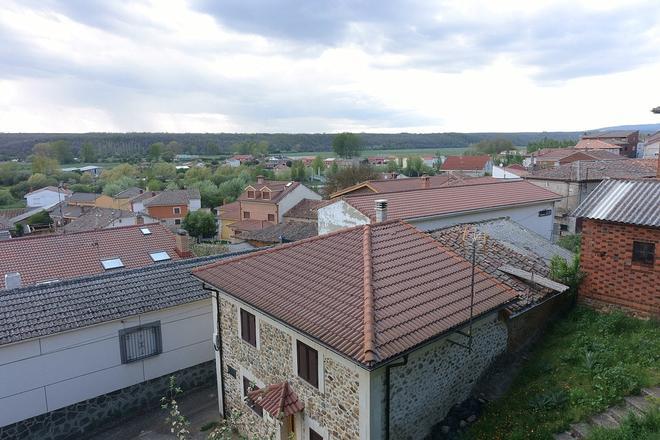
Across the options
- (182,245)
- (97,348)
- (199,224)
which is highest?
A: (182,245)

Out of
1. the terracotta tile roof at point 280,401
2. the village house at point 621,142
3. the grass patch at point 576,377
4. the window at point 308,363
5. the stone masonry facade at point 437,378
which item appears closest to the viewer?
the stone masonry facade at point 437,378

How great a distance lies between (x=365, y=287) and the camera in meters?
8.12

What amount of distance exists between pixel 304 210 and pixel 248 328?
34.7m

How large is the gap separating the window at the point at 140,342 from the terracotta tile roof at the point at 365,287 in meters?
3.29

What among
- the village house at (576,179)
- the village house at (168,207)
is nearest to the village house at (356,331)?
the village house at (576,179)

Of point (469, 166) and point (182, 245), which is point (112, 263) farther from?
point (469, 166)

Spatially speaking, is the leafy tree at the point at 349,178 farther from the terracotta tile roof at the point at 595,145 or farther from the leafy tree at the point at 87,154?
the leafy tree at the point at 87,154

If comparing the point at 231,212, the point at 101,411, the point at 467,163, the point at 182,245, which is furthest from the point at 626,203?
the point at 467,163

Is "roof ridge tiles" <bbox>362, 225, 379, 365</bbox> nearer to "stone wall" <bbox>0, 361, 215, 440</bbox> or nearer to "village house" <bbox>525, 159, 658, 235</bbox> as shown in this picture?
"stone wall" <bbox>0, 361, 215, 440</bbox>

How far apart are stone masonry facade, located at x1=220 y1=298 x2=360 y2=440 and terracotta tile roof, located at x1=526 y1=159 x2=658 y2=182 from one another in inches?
1177

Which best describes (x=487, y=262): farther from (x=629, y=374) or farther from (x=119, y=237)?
(x=119, y=237)

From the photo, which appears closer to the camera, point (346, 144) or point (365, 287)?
point (365, 287)

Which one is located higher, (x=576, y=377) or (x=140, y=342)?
(x=576, y=377)

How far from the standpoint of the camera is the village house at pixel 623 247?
9828 mm
